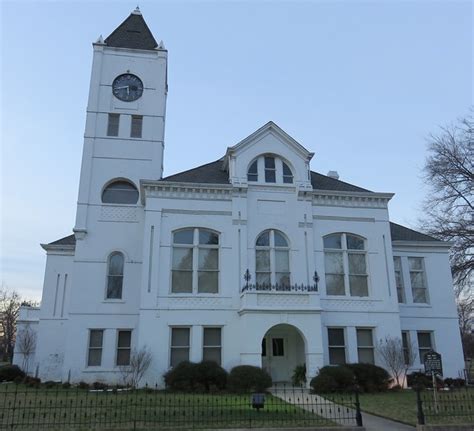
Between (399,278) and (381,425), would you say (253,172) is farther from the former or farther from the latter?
(381,425)

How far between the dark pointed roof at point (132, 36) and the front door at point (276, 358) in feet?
66.5

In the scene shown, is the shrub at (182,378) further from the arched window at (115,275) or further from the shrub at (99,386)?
the arched window at (115,275)

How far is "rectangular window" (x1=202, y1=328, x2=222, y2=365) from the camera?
21453mm

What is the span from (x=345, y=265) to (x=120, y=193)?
13.5 meters

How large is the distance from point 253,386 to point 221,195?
32.1 feet

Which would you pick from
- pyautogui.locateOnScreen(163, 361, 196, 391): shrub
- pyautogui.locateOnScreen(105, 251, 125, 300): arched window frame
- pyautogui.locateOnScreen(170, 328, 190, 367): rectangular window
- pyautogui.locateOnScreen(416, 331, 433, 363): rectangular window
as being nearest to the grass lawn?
pyautogui.locateOnScreen(163, 361, 196, 391): shrub

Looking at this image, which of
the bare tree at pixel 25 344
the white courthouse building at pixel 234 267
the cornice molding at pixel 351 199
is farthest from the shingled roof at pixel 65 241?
the cornice molding at pixel 351 199

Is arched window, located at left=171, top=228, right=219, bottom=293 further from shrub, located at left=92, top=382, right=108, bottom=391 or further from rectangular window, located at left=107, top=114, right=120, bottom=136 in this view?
rectangular window, located at left=107, top=114, right=120, bottom=136

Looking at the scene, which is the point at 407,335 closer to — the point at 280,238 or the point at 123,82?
the point at 280,238

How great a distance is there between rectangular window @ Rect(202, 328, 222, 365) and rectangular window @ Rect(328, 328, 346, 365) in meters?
5.58

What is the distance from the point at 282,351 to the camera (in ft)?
74.1

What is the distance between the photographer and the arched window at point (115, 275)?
2388 centimetres

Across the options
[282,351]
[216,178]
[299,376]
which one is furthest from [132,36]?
[299,376]

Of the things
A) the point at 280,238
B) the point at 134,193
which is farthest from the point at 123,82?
the point at 280,238
